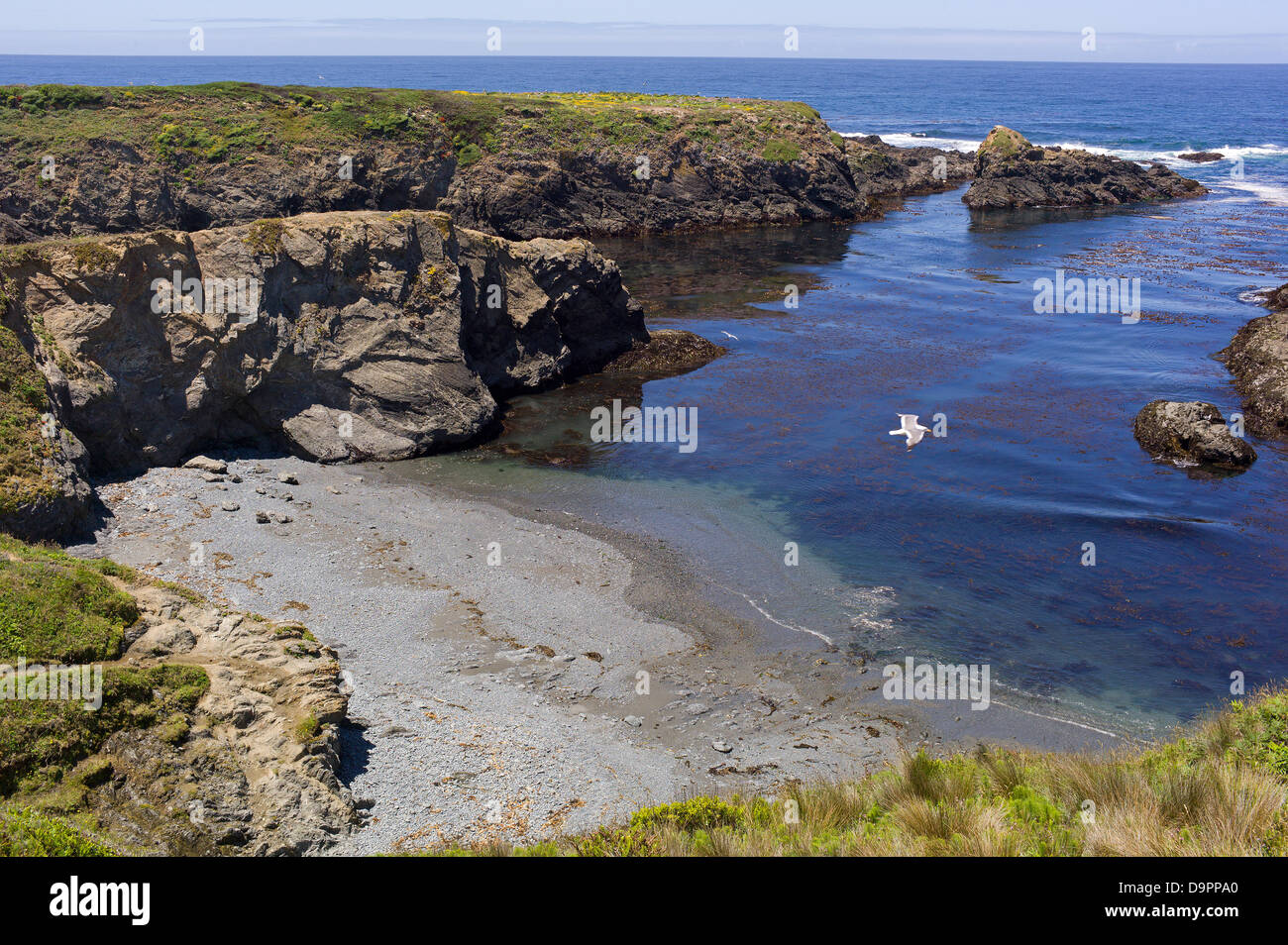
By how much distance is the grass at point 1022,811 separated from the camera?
8.68 m

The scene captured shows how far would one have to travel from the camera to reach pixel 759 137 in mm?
70312

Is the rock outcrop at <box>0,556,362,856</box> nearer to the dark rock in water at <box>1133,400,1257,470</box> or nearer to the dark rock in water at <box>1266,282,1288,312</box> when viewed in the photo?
the dark rock in water at <box>1133,400,1257,470</box>

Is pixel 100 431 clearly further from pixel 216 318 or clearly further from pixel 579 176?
pixel 579 176

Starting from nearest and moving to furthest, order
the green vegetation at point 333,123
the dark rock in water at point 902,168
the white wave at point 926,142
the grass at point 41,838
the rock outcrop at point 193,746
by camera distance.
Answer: the grass at point 41,838 < the rock outcrop at point 193,746 < the green vegetation at point 333,123 < the dark rock in water at point 902,168 < the white wave at point 926,142

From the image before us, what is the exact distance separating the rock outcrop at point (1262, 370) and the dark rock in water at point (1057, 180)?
37.6 meters

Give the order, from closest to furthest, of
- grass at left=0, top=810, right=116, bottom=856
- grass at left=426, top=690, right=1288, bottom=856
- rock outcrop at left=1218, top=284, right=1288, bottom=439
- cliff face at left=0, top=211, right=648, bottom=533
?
grass at left=0, top=810, right=116, bottom=856, grass at left=426, top=690, right=1288, bottom=856, cliff face at left=0, top=211, right=648, bottom=533, rock outcrop at left=1218, top=284, right=1288, bottom=439

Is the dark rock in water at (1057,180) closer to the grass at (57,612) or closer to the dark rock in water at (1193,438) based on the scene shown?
the dark rock in water at (1193,438)

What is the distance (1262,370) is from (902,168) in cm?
5721

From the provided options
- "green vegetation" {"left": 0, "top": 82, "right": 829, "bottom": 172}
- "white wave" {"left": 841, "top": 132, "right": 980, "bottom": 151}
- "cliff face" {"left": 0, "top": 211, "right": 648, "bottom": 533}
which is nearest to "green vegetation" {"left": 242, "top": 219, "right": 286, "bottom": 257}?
"cliff face" {"left": 0, "top": 211, "right": 648, "bottom": 533}

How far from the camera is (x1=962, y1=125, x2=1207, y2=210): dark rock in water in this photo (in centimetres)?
7194

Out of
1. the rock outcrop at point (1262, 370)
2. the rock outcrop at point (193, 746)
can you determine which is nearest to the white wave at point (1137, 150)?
the rock outcrop at point (1262, 370)

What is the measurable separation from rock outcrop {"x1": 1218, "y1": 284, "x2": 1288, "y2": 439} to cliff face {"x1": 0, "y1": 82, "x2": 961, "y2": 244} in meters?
36.3
